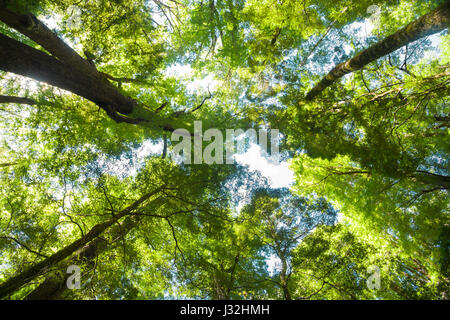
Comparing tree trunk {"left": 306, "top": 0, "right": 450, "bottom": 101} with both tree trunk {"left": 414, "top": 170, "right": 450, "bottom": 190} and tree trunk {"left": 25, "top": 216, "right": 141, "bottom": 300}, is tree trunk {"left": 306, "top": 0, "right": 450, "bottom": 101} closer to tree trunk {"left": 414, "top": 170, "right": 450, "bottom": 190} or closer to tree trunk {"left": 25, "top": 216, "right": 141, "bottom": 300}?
tree trunk {"left": 414, "top": 170, "right": 450, "bottom": 190}

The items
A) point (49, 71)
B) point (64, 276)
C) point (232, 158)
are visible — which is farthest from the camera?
point (232, 158)

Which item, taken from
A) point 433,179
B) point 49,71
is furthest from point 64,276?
point 433,179

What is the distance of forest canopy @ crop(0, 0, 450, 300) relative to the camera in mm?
4629

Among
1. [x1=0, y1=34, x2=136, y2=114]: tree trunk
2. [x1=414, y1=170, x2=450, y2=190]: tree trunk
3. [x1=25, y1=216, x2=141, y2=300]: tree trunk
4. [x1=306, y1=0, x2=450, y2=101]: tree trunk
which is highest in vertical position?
[x1=306, y1=0, x2=450, y2=101]: tree trunk

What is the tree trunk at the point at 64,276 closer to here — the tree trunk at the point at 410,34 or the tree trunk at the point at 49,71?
the tree trunk at the point at 49,71

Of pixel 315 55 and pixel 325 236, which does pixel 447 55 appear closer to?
pixel 315 55

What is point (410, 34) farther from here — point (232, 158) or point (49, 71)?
point (49, 71)

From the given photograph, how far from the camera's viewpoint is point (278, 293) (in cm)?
664

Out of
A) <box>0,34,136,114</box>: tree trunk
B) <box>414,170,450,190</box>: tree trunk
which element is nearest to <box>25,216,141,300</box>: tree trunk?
<box>0,34,136,114</box>: tree trunk

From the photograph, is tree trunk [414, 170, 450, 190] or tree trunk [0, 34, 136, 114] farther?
tree trunk [414, 170, 450, 190]

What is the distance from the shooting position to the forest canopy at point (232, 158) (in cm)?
463

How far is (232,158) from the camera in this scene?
19.2ft

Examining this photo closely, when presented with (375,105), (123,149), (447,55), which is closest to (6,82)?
(123,149)

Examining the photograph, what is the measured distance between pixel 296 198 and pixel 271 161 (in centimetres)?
160
